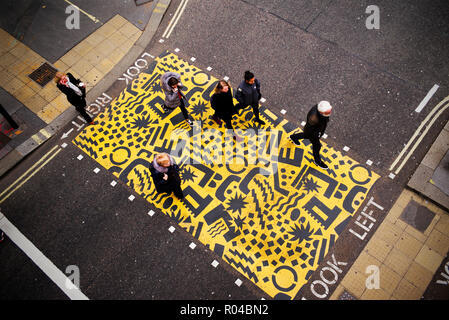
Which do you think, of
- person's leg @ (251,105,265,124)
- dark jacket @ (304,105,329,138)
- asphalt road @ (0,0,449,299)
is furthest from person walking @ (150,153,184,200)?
Answer: dark jacket @ (304,105,329,138)

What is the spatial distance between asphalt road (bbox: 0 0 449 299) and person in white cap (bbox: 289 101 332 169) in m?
0.76

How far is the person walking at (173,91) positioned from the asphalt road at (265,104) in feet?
5.80

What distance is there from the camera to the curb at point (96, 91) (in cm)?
804

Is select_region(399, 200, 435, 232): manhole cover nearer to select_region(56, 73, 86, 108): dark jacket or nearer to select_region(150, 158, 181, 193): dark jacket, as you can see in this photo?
select_region(150, 158, 181, 193): dark jacket

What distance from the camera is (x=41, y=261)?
6883 mm

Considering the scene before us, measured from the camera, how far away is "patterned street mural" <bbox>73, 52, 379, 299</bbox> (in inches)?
263

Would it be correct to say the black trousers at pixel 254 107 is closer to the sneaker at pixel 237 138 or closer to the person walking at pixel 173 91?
the sneaker at pixel 237 138

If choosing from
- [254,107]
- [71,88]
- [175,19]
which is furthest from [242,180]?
[175,19]

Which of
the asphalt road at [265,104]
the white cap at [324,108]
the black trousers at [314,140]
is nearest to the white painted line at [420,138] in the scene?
the asphalt road at [265,104]

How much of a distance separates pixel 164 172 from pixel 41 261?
3.62 m

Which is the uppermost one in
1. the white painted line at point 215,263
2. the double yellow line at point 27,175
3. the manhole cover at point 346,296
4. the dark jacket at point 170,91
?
the dark jacket at point 170,91

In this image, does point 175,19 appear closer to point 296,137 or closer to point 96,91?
point 96,91
